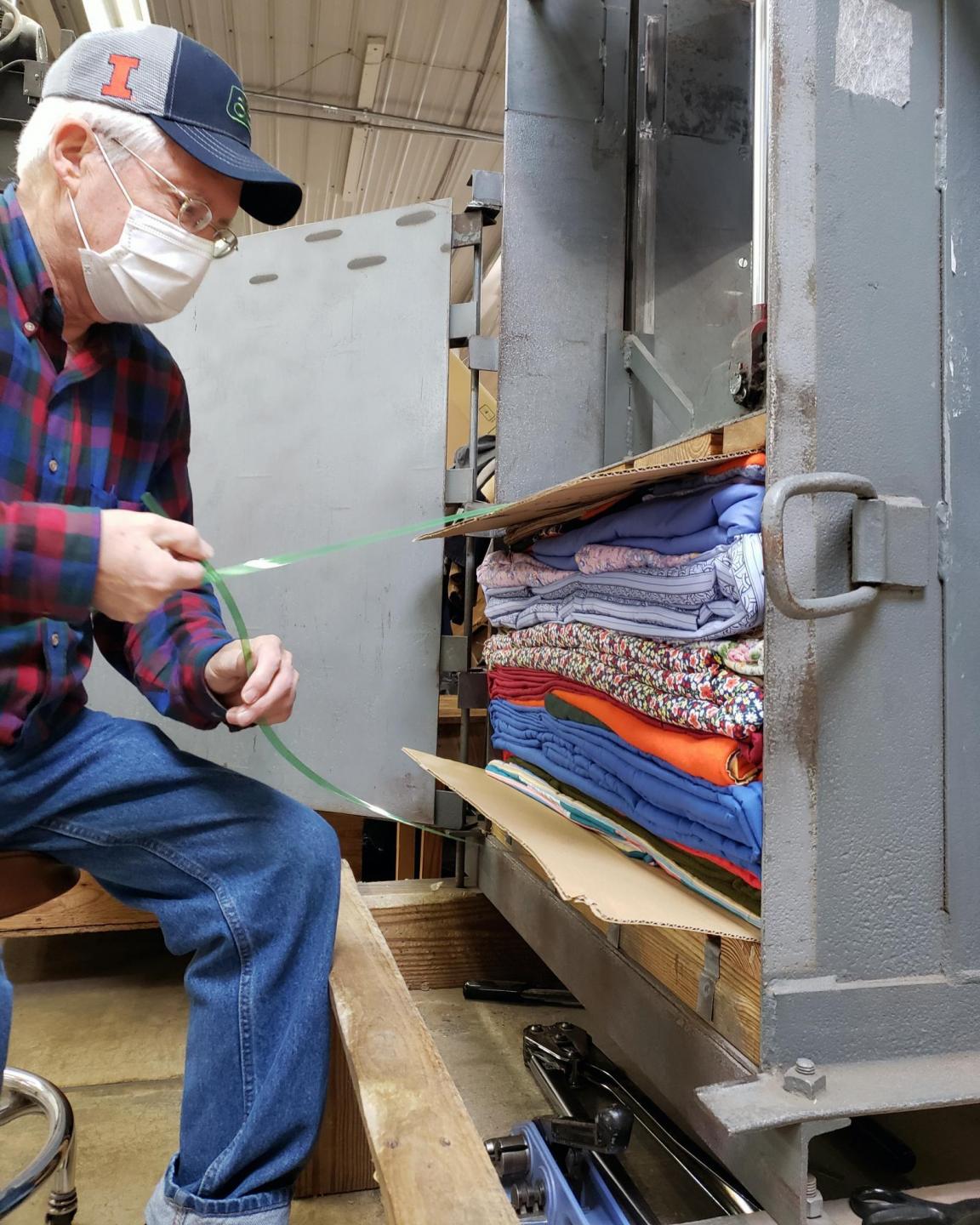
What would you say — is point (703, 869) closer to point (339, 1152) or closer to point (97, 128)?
point (339, 1152)

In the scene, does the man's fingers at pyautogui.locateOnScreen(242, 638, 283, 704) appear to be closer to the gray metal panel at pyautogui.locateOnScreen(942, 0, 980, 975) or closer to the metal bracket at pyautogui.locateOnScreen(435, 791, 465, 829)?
the gray metal panel at pyautogui.locateOnScreen(942, 0, 980, 975)

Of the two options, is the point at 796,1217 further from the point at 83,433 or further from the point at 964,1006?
the point at 83,433

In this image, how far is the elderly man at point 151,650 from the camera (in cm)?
87

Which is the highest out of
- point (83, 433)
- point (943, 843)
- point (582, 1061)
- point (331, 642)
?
point (83, 433)

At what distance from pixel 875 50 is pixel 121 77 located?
0.86 meters

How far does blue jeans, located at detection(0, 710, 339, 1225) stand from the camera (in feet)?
2.89

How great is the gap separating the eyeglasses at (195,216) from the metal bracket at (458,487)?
79cm

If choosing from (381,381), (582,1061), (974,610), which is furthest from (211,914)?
(381,381)

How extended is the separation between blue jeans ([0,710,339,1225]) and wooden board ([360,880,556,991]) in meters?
0.83

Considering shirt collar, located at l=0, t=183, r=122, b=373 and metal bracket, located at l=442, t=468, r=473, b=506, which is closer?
shirt collar, located at l=0, t=183, r=122, b=373

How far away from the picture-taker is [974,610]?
0.92 m

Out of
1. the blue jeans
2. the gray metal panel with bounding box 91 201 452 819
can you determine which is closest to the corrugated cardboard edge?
the blue jeans

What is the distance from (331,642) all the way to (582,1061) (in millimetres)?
972

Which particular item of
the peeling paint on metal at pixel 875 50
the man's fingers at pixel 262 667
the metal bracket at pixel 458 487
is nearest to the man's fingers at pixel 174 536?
the man's fingers at pixel 262 667
